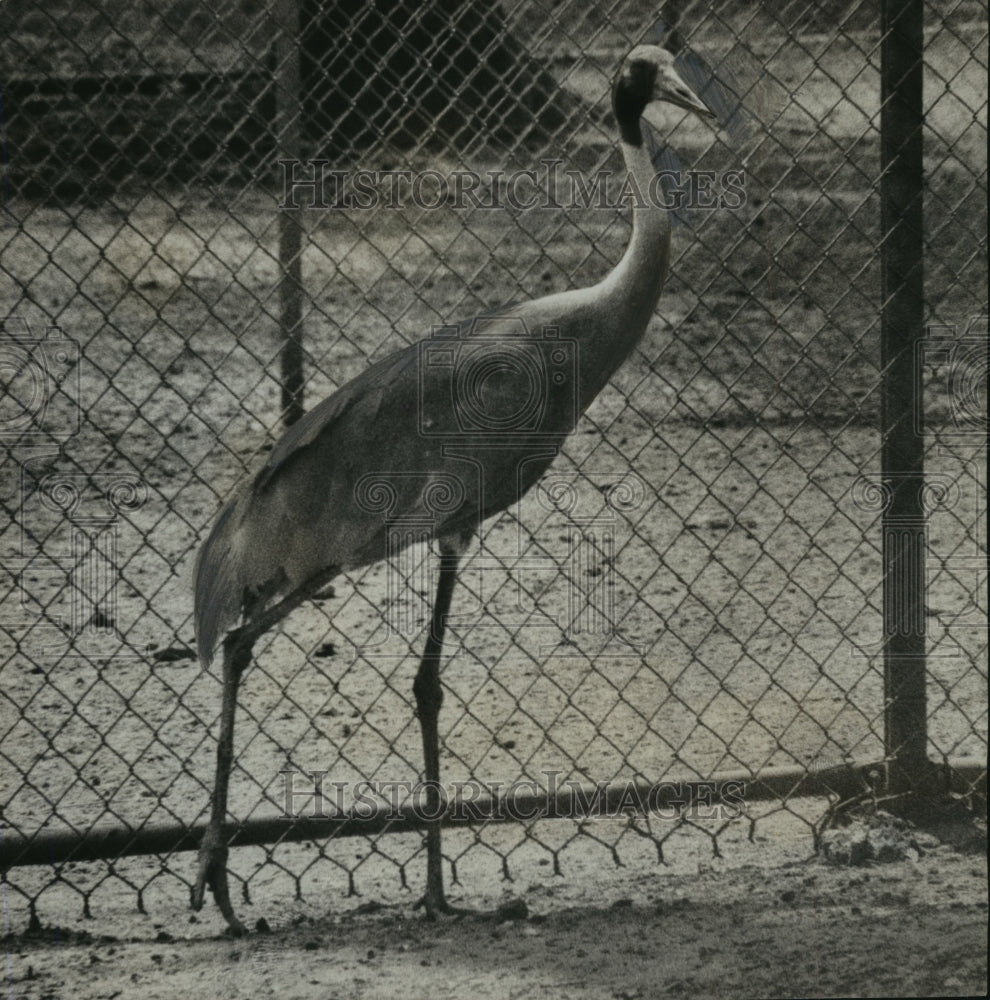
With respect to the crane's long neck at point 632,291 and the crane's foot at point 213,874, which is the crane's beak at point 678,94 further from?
the crane's foot at point 213,874

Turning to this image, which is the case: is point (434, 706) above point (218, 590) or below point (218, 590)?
below

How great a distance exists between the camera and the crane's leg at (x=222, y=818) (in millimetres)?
3381

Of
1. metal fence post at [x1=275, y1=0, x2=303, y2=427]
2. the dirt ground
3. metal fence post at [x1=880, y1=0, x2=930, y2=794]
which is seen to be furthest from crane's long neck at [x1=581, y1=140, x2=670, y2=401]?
the dirt ground

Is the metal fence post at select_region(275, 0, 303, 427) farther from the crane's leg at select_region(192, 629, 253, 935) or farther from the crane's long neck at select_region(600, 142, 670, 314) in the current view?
the crane's leg at select_region(192, 629, 253, 935)

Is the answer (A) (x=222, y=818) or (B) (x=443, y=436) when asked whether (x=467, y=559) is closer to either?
(B) (x=443, y=436)

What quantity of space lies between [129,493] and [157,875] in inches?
58.5

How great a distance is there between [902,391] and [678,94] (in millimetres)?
948

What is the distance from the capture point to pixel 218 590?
11.6ft

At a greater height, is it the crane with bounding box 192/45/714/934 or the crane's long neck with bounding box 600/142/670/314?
the crane's long neck with bounding box 600/142/670/314

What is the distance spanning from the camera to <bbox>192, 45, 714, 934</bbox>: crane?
3.40 m

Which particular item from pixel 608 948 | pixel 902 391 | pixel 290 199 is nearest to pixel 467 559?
pixel 290 199

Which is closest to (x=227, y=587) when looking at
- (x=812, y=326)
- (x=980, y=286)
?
(x=812, y=326)

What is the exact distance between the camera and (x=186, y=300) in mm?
6688

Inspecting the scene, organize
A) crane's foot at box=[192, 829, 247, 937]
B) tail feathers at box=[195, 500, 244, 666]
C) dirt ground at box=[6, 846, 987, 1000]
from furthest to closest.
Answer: tail feathers at box=[195, 500, 244, 666] → crane's foot at box=[192, 829, 247, 937] → dirt ground at box=[6, 846, 987, 1000]
